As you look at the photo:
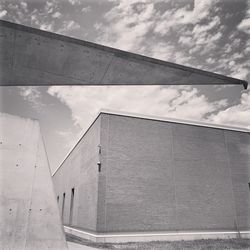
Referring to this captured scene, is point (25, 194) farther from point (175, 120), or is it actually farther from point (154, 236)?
point (175, 120)

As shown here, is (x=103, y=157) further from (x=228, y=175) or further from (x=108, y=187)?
(x=228, y=175)

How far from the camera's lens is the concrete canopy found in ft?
10.9

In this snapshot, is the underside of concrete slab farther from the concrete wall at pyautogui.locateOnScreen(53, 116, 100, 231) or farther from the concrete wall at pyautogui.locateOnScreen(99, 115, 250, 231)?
the concrete wall at pyautogui.locateOnScreen(53, 116, 100, 231)

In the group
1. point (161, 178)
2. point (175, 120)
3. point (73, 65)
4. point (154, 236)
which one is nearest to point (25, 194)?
point (73, 65)

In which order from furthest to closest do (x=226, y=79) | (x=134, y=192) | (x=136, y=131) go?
(x=136, y=131), (x=134, y=192), (x=226, y=79)

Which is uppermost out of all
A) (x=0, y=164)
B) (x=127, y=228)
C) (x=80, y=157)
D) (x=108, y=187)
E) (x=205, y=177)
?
(x=80, y=157)

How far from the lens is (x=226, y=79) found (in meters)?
4.30

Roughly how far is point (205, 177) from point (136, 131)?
5154 mm

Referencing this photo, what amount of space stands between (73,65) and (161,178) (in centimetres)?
1132

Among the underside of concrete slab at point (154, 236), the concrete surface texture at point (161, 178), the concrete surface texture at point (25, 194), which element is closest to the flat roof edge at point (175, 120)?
the concrete surface texture at point (161, 178)

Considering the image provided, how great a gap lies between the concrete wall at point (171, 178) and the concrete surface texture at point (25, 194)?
9.03 metres

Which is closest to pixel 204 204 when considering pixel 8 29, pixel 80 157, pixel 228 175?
pixel 228 175

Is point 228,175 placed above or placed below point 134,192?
above

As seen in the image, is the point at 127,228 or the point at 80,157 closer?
the point at 127,228
